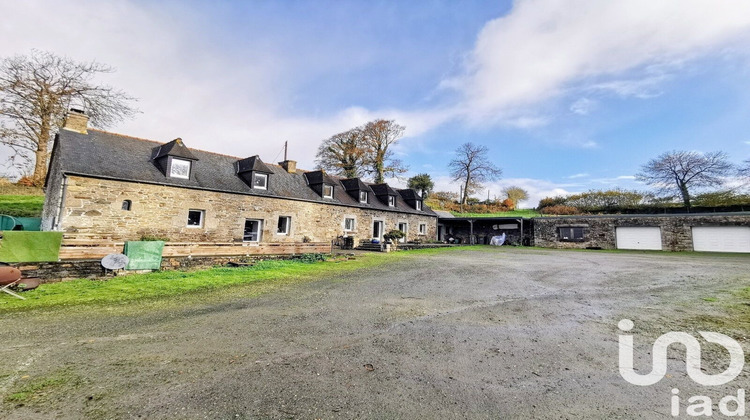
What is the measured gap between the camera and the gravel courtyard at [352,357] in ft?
8.95

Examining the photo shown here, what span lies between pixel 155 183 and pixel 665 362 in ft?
55.6

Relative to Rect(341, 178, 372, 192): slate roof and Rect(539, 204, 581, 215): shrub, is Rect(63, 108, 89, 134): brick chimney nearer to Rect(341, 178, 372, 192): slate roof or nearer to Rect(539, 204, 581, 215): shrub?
Rect(341, 178, 372, 192): slate roof

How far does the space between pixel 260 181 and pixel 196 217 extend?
3.99m

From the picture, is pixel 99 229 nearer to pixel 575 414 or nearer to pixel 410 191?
pixel 575 414

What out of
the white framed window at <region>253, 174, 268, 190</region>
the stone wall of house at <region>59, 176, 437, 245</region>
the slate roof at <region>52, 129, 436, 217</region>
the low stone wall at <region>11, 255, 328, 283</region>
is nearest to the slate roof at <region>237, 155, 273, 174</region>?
the white framed window at <region>253, 174, 268, 190</region>

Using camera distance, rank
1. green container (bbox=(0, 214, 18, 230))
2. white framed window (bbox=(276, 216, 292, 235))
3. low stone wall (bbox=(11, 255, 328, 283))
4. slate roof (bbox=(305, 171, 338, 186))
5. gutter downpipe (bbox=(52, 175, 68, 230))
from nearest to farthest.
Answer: low stone wall (bbox=(11, 255, 328, 283)) → gutter downpipe (bbox=(52, 175, 68, 230)) → green container (bbox=(0, 214, 18, 230)) → white framed window (bbox=(276, 216, 292, 235)) → slate roof (bbox=(305, 171, 338, 186))

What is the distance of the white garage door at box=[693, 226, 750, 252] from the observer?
63.7 ft

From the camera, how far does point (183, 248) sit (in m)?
11.1

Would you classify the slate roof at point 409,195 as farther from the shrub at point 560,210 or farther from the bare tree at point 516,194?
the bare tree at point 516,194

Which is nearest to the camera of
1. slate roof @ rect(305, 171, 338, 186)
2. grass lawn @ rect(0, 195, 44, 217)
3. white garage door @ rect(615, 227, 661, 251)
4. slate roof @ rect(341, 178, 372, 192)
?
grass lawn @ rect(0, 195, 44, 217)

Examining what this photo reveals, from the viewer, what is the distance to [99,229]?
12.2 metres

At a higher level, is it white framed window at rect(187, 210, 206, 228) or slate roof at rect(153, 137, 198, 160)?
slate roof at rect(153, 137, 198, 160)

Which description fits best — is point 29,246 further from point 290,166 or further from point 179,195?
point 290,166

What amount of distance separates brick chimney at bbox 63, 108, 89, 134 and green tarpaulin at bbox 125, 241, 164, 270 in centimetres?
849
